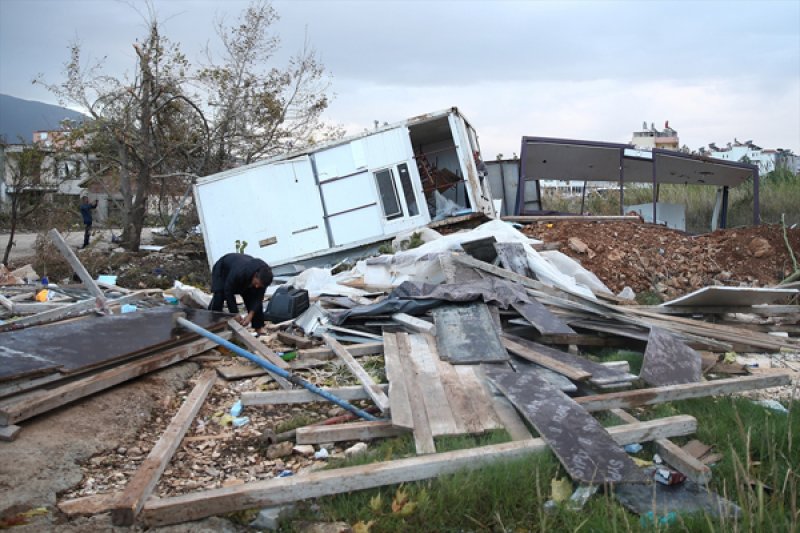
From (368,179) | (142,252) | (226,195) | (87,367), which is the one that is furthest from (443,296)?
(142,252)

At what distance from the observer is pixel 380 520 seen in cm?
323

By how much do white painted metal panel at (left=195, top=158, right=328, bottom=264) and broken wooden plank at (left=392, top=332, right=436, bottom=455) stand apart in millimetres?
7198

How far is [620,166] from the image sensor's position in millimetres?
15859

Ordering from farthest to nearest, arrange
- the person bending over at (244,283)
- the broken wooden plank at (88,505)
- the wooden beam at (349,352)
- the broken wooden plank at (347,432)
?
the person bending over at (244,283), the wooden beam at (349,352), the broken wooden plank at (347,432), the broken wooden plank at (88,505)

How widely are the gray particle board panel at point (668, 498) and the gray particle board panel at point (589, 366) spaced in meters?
1.29

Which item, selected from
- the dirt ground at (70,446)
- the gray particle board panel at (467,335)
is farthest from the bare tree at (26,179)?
the gray particle board panel at (467,335)

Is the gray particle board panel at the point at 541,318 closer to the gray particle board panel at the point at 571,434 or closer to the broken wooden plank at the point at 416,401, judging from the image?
the broken wooden plank at the point at 416,401

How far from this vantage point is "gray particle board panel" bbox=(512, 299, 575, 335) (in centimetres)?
620

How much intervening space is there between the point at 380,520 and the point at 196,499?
0.99 meters

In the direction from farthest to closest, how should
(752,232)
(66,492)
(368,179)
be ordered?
1. (368,179)
2. (752,232)
3. (66,492)

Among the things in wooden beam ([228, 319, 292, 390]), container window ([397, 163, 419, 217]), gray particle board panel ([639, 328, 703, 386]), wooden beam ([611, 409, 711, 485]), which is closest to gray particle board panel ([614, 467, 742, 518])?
wooden beam ([611, 409, 711, 485])

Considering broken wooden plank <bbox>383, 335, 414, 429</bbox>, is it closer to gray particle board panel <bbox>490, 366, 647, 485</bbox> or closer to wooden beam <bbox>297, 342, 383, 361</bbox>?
wooden beam <bbox>297, 342, 383, 361</bbox>

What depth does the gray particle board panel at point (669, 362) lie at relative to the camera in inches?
201

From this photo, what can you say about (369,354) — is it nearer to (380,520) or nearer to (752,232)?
(380,520)
